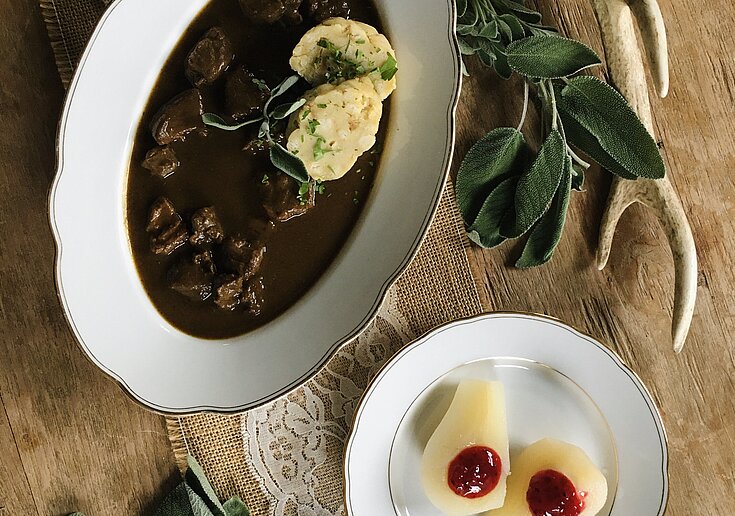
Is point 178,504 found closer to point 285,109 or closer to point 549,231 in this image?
point 285,109

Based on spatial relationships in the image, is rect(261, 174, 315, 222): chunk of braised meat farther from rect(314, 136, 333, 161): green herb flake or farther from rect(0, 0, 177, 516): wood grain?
rect(0, 0, 177, 516): wood grain

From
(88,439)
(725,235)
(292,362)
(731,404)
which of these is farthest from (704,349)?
(88,439)

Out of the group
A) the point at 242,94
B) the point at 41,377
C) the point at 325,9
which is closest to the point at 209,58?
the point at 242,94

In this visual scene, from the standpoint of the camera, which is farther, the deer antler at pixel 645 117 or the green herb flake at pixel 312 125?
the deer antler at pixel 645 117

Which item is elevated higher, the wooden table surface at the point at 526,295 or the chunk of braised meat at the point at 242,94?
the chunk of braised meat at the point at 242,94

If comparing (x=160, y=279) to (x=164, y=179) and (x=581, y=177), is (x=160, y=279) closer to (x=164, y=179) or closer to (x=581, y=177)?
(x=164, y=179)

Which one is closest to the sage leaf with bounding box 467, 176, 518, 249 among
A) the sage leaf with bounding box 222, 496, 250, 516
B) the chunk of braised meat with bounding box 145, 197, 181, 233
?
the chunk of braised meat with bounding box 145, 197, 181, 233

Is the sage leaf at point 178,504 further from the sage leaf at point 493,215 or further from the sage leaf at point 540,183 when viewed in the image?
the sage leaf at point 540,183

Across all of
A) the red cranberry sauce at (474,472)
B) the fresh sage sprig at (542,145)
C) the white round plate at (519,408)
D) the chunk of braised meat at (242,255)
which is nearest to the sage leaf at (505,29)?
the fresh sage sprig at (542,145)
